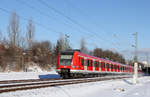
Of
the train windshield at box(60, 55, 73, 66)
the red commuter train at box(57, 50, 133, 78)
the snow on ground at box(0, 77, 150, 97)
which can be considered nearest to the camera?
the snow on ground at box(0, 77, 150, 97)

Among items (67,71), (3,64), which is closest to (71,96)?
(67,71)

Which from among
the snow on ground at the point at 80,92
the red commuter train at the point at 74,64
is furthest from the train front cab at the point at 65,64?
the snow on ground at the point at 80,92

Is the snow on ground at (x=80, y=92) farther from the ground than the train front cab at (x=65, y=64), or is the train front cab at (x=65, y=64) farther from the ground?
the train front cab at (x=65, y=64)

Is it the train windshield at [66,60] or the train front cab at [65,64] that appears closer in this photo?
the train front cab at [65,64]

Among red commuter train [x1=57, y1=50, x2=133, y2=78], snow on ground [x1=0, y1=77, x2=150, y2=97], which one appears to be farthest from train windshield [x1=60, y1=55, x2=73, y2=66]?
snow on ground [x1=0, y1=77, x2=150, y2=97]

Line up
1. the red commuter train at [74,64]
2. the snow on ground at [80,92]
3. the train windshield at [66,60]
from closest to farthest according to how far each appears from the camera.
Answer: the snow on ground at [80,92], the red commuter train at [74,64], the train windshield at [66,60]

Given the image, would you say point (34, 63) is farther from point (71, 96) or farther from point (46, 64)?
point (71, 96)

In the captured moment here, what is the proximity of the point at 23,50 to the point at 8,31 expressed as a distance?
6.58m

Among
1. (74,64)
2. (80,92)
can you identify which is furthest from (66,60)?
(80,92)

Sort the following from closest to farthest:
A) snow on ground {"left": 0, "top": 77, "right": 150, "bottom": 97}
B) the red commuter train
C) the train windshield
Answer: snow on ground {"left": 0, "top": 77, "right": 150, "bottom": 97} < the red commuter train < the train windshield

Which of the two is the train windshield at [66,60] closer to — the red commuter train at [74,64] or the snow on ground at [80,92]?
the red commuter train at [74,64]

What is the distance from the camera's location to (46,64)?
61.5 metres

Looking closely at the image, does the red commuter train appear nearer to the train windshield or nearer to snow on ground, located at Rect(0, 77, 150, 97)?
the train windshield

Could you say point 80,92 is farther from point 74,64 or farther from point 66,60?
point 66,60
